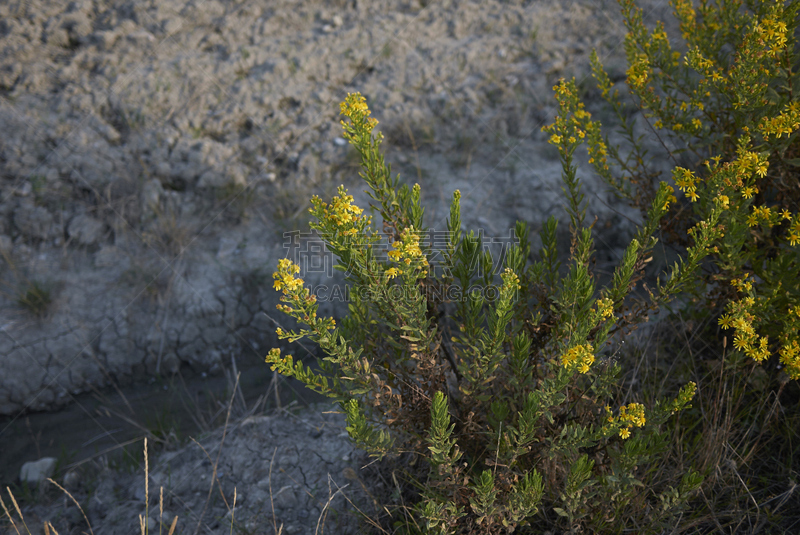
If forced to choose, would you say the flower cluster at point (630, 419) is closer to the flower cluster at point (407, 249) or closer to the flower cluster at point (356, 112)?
the flower cluster at point (407, 249)

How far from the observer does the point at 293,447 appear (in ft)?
8.83

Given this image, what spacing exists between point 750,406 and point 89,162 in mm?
4796

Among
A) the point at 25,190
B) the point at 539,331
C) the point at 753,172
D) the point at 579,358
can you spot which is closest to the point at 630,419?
the point at 579,358

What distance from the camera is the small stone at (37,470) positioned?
3.02m

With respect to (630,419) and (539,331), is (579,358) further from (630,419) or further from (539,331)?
(539,331)

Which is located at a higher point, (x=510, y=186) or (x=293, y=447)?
(x=510, y=186)

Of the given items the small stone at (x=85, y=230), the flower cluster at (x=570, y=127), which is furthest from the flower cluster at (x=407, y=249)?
the small stone at (x=85, y=230)

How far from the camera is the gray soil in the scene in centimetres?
316

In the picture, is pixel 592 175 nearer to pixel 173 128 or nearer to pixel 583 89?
pixel 583 89

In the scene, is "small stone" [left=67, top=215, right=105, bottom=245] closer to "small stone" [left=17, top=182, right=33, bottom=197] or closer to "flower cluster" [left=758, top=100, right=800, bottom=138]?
"small stone" [left=17, top=182, right=33, bottom=197]

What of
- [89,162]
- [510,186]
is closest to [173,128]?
[89,162]

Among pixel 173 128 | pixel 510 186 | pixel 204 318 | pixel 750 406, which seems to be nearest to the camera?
pixel 750 406

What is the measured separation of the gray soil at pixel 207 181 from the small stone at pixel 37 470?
0.21ft

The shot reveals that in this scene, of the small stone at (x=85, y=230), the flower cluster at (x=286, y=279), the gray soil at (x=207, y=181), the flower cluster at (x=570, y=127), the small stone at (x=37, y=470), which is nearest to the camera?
the flower cluster at (x=286, y=279)
